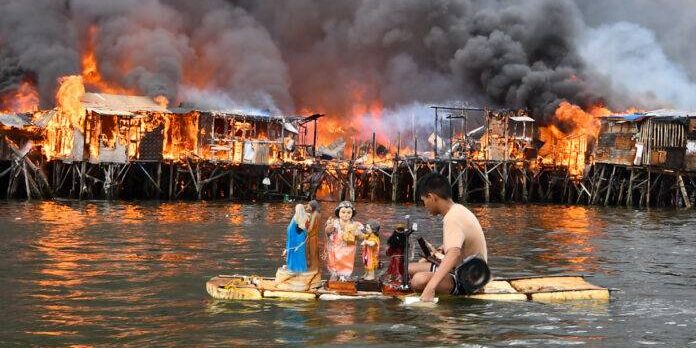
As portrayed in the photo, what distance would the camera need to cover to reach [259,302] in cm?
1211

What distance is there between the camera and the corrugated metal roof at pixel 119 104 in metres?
44.2

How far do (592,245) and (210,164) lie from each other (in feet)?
86.1

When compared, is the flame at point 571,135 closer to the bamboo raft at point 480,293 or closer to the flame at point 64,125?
the flame at point 64,125

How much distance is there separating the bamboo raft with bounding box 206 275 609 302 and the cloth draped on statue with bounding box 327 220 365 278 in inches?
12.7

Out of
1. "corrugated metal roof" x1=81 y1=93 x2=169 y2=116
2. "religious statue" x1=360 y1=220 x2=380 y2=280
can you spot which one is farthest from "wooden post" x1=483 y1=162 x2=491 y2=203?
"religious statue" x1=360 y1=220 x2=380 y2=280

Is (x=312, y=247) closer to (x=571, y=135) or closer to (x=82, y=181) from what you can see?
(x=82, y=181)

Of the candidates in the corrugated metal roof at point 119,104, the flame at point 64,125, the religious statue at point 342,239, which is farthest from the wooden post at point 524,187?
the religious statue at point 342,239

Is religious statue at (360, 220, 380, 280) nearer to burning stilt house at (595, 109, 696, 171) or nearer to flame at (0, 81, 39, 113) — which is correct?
burning stilt house at (595, 109, 696, 171)

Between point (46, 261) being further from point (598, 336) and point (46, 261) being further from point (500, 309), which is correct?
point (598, 336)

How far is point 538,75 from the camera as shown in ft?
187

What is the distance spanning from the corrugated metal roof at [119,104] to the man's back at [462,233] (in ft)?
113

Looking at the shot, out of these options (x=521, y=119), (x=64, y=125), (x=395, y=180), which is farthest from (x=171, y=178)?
(x=521, y=119)

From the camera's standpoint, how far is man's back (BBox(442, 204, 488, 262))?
1127 cm

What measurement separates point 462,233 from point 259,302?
3003mm
